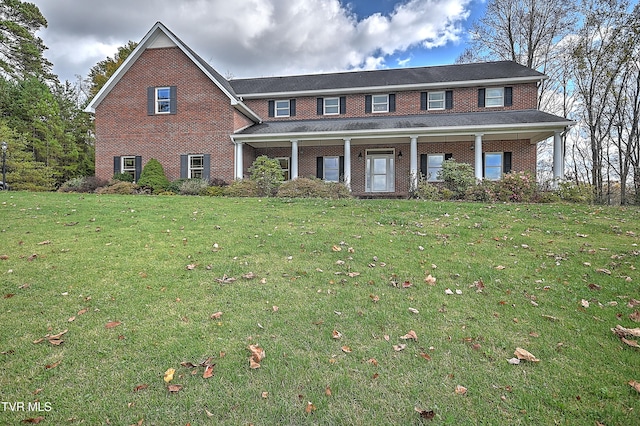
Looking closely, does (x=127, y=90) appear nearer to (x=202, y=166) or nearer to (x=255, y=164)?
(x=202, y=166)

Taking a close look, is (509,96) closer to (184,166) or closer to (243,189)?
(243,189)

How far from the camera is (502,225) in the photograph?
7648 millimetres

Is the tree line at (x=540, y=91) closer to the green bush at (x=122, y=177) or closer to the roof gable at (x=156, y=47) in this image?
the green bush at (x=122, y=177)

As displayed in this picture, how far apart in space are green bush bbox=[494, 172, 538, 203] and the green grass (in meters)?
5.93

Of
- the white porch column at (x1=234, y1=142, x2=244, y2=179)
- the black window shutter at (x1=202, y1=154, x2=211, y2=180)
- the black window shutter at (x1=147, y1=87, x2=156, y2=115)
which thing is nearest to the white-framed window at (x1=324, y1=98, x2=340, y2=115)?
the white porch column at (x1=234, y1=142, x2=244, y2=179)

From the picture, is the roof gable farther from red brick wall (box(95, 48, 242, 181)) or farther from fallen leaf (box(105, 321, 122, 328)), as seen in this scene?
fallen leaf (box(105, 321, 122, 328))

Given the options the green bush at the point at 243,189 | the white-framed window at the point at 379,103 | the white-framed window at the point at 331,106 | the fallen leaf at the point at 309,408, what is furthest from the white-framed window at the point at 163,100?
the fallen leaf at the point at 309,408

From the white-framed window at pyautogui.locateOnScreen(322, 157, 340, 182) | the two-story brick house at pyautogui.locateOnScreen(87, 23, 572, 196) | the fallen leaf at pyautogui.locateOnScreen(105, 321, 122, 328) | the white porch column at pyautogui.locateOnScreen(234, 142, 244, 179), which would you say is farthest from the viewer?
the white-framed window at pyautogui.locateOnScreen(322, 157, 340, 182)

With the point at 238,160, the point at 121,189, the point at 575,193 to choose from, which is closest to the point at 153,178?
the point at 121,189

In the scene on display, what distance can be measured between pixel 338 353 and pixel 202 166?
15905 millimetres

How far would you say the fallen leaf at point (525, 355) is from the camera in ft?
9.95

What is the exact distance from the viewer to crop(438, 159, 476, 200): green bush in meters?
14.1

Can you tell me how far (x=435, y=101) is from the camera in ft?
61.9

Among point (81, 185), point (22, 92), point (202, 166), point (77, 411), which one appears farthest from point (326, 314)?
point (22, 92)
